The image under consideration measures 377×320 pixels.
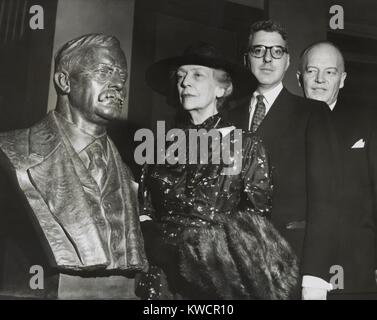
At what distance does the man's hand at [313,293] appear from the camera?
8.11ft

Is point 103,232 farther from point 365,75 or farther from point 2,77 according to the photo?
point 365,75

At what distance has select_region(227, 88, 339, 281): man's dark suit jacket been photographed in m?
2.53

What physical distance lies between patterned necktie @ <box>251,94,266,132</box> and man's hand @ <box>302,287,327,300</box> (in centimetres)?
78

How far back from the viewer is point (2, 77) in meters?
2.72

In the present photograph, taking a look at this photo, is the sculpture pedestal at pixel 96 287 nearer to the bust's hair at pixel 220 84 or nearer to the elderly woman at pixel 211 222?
the elderly woman at pixel 211 222

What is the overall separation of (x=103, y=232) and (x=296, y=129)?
1033 millimetres

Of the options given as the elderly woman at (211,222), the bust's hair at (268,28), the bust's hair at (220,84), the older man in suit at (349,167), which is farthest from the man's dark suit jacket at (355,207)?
the bust's hair at (220,84)

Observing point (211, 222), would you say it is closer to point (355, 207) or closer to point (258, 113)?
point (258, 113)

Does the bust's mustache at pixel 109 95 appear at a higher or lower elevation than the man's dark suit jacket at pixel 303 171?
higher

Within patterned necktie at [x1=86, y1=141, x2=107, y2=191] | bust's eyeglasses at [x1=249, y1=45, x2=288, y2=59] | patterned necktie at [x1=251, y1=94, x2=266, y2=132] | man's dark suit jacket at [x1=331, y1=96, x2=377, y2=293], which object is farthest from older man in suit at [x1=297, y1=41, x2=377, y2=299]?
patterned necktie at [x1=86, y1=141, x2=107, y2=191]

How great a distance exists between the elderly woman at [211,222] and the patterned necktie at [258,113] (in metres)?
0.09

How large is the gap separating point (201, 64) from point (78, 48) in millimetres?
583

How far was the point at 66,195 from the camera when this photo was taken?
230cm
